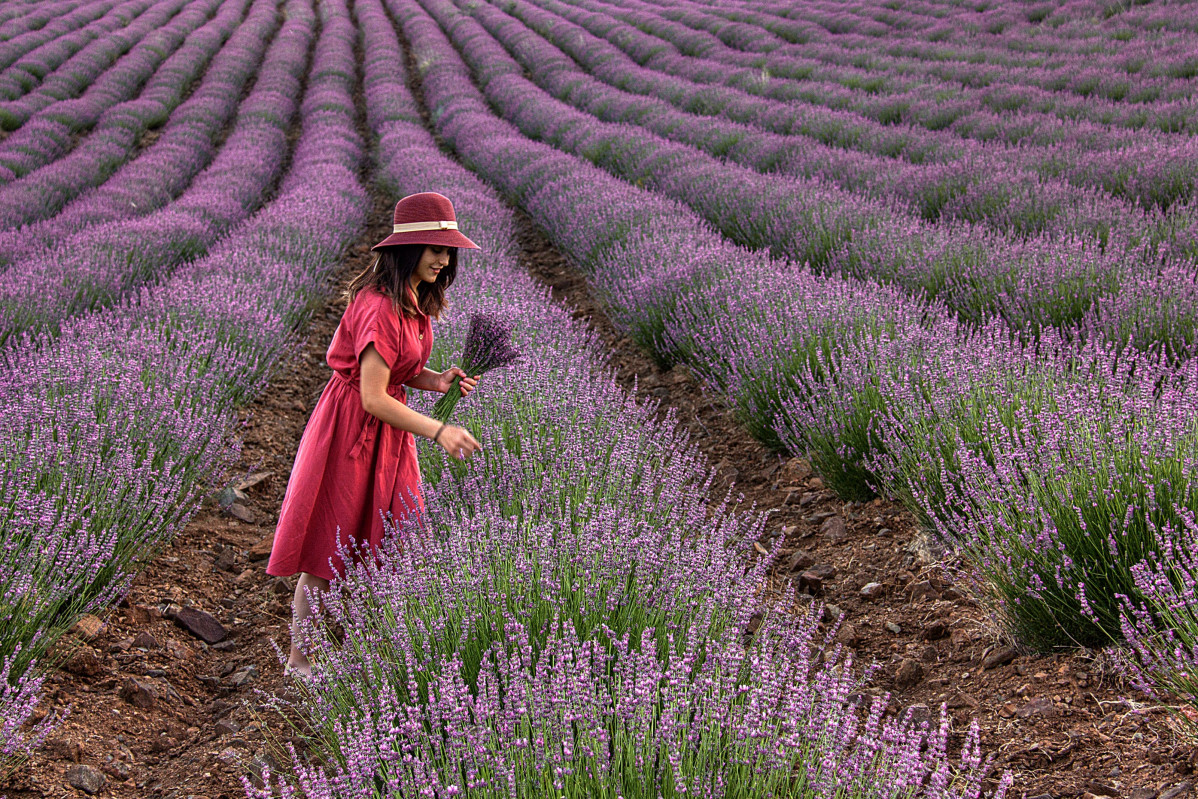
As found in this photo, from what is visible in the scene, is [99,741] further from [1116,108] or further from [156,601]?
[1116,108]

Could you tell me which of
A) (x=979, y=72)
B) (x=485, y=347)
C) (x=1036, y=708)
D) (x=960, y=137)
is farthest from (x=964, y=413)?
(x=979, y=72)

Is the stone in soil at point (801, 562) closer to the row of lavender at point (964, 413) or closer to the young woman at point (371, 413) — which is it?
the row of lavender at point (964, 413)

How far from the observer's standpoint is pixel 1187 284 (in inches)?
136

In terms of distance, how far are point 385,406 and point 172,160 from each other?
9.54 metres

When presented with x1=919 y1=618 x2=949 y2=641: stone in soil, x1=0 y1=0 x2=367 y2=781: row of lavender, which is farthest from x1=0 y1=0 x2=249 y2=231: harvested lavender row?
x1=919 y1=618 x2=949 y2=641: stone in soil

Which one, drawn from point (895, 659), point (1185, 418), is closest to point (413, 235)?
point (895, 659)

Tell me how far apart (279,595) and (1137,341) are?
333cm

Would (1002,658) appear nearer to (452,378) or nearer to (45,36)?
(452,378)

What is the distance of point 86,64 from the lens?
634 inches

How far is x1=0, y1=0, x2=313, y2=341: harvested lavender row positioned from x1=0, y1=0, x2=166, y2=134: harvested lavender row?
8.49ft

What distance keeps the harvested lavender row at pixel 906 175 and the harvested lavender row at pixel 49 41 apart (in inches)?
362

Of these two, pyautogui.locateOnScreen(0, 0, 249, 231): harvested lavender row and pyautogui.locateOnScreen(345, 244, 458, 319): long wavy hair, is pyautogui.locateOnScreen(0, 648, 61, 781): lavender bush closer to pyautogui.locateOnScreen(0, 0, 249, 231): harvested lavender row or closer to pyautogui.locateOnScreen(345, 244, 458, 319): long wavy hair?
pyautogui.locateOnScreen(345, 244, 458, 319): long wavy hair

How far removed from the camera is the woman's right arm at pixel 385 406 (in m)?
2.24

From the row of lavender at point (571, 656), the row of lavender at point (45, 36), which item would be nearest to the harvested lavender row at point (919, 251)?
the row of lavender at point (571, 656)
